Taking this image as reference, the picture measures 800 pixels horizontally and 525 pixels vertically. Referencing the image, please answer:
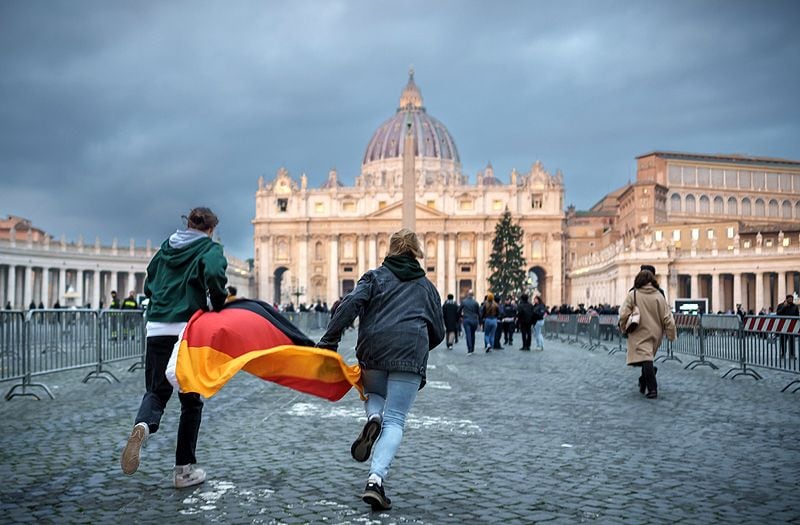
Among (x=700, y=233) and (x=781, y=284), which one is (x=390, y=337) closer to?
(x=781, y=284)

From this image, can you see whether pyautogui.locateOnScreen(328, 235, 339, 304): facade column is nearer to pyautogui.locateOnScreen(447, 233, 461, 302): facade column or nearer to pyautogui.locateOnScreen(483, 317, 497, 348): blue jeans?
pyautogui.locateOnScreen(447, 233, 461, 302): facade column

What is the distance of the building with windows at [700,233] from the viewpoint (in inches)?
2450

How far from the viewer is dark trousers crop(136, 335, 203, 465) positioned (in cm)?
562

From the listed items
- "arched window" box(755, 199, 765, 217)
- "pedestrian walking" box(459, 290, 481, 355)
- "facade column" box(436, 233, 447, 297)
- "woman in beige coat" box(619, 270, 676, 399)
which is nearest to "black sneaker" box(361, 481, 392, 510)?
"woman in beige coat" box(619, 270, 676, 399)

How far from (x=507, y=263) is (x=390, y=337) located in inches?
2843

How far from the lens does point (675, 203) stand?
288 feet

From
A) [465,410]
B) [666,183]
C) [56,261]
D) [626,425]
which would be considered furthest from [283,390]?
[666,183]

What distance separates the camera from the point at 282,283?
112 m

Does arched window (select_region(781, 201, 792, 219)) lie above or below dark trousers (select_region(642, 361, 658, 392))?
above

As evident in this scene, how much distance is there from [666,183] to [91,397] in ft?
272

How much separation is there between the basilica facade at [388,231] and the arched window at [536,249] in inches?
4.7

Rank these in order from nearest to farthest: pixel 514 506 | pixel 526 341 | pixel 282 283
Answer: pixel 514 506 → pixel 526 341 → pixel 282 283

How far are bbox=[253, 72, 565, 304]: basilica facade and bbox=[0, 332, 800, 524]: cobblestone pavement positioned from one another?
300ft

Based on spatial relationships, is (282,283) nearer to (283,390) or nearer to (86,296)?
(86,296)
